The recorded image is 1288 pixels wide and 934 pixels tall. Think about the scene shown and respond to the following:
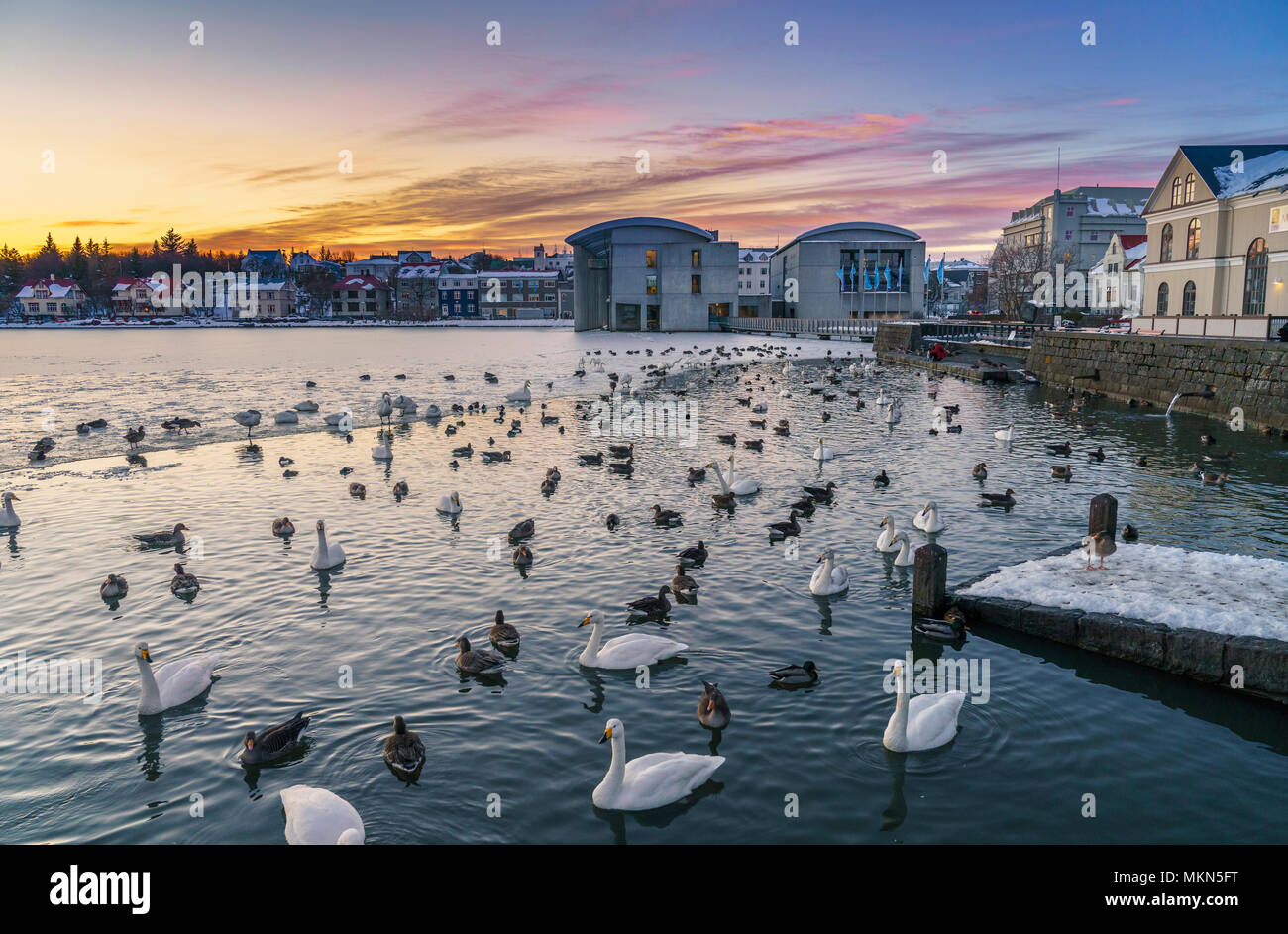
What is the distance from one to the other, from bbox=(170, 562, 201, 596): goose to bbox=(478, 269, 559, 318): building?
561 ft

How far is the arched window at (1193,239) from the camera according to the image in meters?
48.9

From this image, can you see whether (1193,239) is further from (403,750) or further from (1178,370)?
(403,750)

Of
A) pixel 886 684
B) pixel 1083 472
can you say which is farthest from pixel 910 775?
pixel 1083 472

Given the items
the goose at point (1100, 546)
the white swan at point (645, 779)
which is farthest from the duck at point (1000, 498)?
the white swan at point (645, 779)

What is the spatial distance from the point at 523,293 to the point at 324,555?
173m

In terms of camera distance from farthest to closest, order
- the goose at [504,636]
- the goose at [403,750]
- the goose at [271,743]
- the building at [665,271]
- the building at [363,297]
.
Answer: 1. the building at [363,297]
2. the building at [665,271]
3. the goose at [504,636]
4. the goose at [271,743]
5. the goose at [403,750]

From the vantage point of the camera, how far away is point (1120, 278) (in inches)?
3346

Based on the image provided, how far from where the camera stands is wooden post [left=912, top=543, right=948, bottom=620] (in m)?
11.3

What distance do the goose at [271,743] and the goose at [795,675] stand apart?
5336 millimetres

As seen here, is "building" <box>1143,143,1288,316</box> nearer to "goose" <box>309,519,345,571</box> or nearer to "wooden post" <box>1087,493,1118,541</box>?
"wooden post" <box>1087,493,1118,541</box>

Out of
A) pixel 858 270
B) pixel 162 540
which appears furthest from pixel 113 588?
pixel 858 270

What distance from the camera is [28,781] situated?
25.9ft

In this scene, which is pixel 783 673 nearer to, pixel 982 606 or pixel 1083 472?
pixel 982 606

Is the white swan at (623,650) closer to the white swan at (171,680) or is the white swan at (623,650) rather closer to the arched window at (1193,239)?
the white swan at (171,680)
